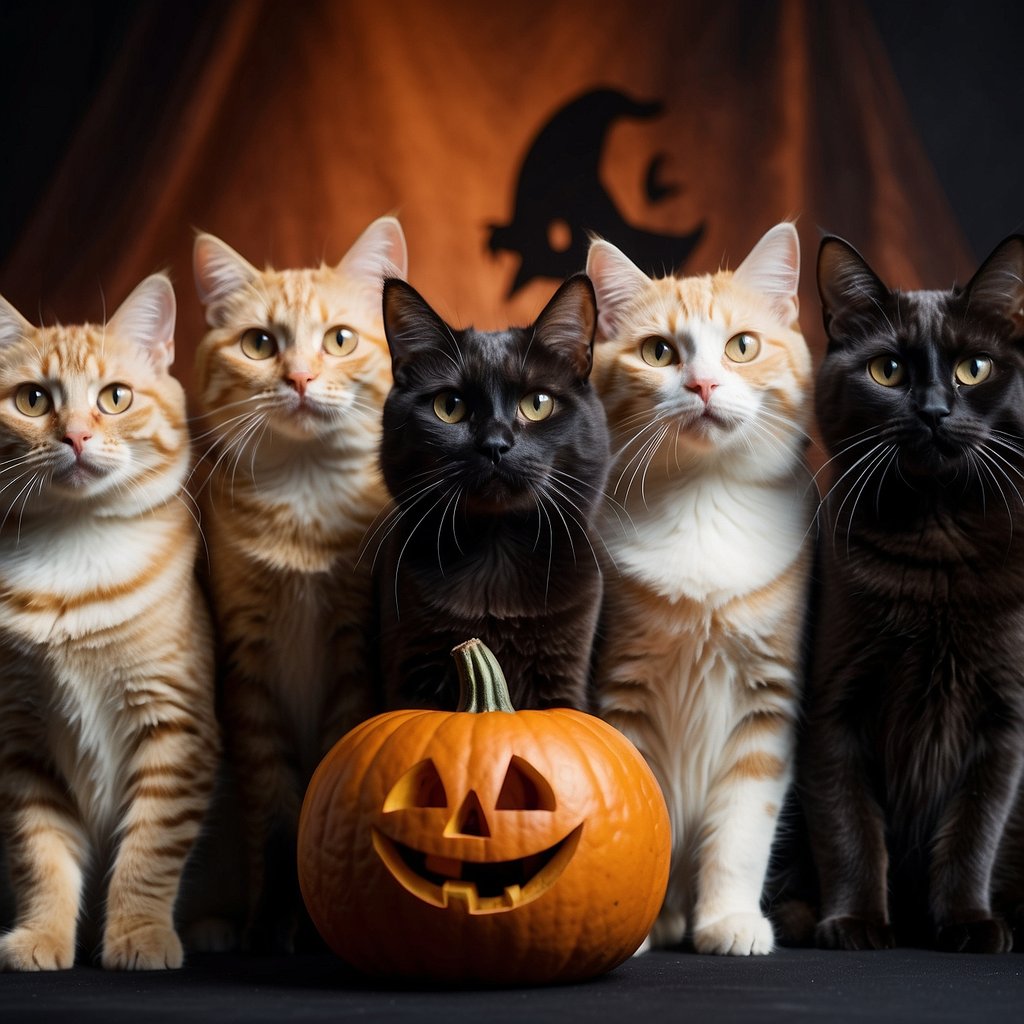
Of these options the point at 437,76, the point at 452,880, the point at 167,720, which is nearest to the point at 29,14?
the point at 437,76

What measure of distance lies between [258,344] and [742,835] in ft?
4.19

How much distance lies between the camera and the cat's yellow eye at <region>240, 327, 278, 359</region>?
2.33 m

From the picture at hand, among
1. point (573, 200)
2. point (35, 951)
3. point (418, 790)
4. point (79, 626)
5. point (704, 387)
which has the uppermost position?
point (573, 200)

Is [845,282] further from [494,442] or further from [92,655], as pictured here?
[92,655]

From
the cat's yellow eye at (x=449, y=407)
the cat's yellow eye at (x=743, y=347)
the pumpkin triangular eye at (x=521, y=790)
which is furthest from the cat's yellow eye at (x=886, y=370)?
the pumpkin triangular eye at (x=521, y=790)

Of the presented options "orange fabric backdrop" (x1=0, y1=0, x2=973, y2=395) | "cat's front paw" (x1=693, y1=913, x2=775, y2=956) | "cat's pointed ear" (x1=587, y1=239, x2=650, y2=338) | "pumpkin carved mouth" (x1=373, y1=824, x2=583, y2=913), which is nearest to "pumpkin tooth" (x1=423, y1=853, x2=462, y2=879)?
"pumpkin carved mouth" (x1=373, y1=824, x2=583, y2=913)

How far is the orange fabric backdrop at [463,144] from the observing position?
299 centimetres

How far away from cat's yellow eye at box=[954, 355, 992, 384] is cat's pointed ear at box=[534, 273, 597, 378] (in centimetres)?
63

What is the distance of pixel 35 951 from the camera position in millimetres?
1892

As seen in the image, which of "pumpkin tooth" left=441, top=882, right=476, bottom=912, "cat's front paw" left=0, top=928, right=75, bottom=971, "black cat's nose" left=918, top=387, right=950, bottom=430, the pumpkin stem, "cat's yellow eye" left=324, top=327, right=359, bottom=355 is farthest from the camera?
"cat's yellow eye" left=324, top=327, right=359, bottom=355

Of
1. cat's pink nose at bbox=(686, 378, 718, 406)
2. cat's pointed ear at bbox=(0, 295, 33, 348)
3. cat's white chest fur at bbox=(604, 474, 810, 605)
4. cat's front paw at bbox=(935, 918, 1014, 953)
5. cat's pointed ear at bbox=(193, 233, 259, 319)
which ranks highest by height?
cat's pointed ear at bbox=(193, 233, 259, 319)

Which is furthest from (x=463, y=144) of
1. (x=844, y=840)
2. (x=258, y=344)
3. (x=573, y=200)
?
(x=844, y=840)

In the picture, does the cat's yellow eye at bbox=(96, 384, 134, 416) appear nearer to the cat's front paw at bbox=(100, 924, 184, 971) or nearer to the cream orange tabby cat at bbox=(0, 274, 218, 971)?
the cream orange tabby cat at bbox=(0, 274, 218, 971)

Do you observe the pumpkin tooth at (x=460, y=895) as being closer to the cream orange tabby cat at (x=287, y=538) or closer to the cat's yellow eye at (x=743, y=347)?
the cream orange tabby cat at (x=287, y=538)
